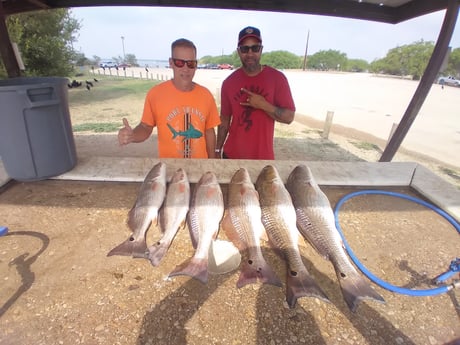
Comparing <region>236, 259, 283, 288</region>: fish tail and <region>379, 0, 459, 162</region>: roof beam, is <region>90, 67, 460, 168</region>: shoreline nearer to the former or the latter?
<region>379, 0, 459, 162</region>: roof beam

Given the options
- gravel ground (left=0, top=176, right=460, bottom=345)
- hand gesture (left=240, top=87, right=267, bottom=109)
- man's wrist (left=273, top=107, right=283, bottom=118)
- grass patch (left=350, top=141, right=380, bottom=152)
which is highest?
hand gesture (left=240, top=87, right=267, bottom=109)

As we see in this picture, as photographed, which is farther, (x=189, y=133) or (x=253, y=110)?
(x=253, y=110)

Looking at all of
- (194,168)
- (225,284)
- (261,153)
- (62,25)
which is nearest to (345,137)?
(261,153)

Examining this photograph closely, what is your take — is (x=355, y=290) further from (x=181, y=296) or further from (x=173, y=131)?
(x=173, y=131)

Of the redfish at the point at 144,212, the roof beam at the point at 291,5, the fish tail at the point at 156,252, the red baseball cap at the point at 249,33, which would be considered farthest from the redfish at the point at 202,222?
the roof beam at the point at 291,5

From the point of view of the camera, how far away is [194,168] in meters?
2.51

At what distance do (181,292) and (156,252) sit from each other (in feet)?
1.03

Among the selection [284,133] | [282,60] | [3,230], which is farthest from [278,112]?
[282,60]

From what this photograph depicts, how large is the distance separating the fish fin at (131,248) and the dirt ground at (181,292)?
0.04 metres

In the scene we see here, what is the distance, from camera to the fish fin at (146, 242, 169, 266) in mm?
1485

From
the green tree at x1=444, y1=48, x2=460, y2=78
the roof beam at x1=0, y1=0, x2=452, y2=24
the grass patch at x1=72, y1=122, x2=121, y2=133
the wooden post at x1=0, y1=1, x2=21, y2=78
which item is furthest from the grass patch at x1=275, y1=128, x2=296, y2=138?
the green tree at x1=444, y1=48, x2=460, y2=78

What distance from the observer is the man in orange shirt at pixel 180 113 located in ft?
8.81

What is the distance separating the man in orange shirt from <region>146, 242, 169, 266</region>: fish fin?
138 cm

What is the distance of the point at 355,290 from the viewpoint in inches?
52.2
